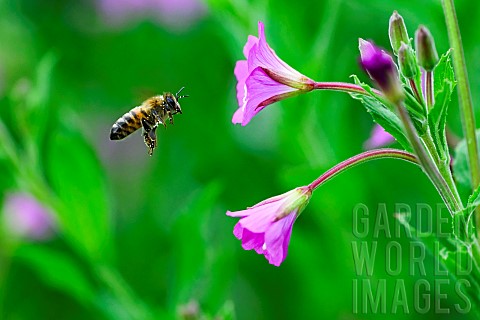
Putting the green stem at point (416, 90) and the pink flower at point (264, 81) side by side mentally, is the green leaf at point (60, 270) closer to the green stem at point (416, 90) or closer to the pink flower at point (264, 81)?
the pink flower at point (264, 81)

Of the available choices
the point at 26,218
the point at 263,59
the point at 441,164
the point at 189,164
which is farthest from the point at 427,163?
the point at 26,218

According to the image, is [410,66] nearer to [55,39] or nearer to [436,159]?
[436,159]

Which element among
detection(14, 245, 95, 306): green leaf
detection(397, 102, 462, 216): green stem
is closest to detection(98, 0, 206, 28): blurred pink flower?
detection(14, 245, 95, 306): green leaf

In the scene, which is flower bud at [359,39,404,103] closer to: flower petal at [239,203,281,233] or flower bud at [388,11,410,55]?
flower bud at [388,11,410,55]

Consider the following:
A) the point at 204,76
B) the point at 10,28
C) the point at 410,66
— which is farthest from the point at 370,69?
the point at 10,28

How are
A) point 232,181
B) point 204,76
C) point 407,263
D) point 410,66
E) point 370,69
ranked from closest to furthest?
point 370,69 < point 410,66 < point 407,263 < point 232,181 < point 204,76

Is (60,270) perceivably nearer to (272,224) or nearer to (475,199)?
(272,224)

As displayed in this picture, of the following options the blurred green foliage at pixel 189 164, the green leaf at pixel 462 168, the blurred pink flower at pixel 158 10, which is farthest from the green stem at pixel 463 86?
the blurred pink flower at pixel 158 10
